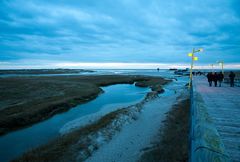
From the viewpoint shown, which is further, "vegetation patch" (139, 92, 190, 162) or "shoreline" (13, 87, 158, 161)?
"shoreline" (13, 87, 158, 161)

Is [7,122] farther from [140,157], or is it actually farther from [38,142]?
[140,157]

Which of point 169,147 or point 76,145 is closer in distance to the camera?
point 169,147

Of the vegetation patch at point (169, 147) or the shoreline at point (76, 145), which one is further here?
the shoreline at point (76, 145)

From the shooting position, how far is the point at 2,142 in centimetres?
1148

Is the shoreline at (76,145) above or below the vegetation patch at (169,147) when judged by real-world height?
below

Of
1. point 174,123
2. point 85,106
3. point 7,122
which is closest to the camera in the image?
point 174,123

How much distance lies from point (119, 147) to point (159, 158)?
2.89 meters

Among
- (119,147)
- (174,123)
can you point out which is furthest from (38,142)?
(174,123)

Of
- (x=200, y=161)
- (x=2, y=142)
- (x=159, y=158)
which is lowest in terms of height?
(x=2, y=142)

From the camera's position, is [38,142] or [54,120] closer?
[38,142]

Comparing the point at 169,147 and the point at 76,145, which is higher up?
the point at 169,147

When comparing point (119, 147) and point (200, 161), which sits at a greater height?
point (200, 161)

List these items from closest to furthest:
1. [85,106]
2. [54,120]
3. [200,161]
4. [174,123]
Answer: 1. [200,161]
2. [174,123]
3. [54,120]
4. [85,106]

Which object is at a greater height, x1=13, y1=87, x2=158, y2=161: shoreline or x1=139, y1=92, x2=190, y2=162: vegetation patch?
x1=139, y1=92, x2=190, y2=162: vegetation patch
